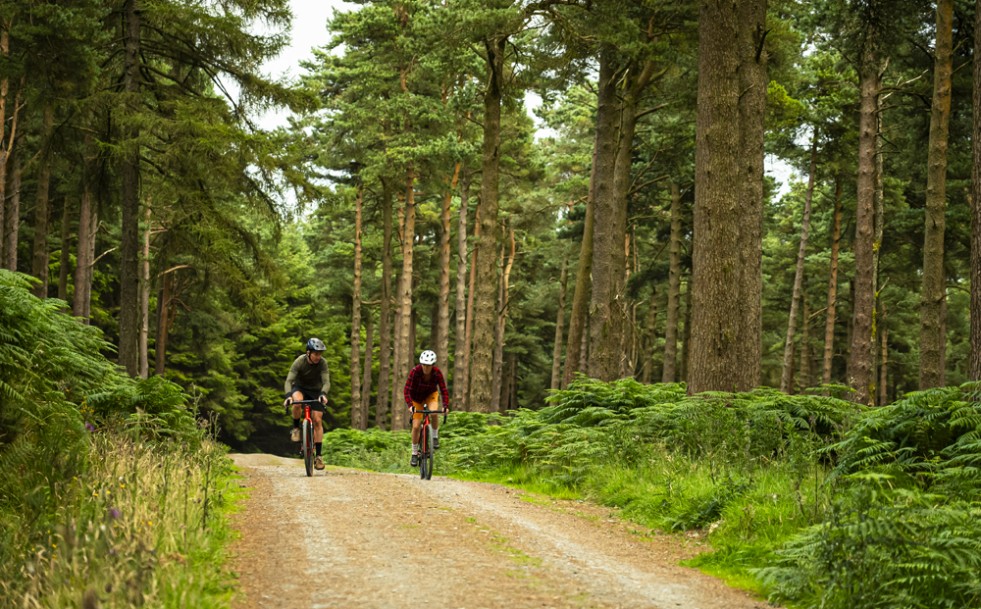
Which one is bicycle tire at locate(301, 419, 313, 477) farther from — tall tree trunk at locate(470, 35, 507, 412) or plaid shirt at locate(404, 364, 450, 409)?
tall tree trunk at locate(470, 35, 507, 412)

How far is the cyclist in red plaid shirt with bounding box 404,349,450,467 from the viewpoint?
13.4 m

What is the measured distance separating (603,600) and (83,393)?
859 centimetres

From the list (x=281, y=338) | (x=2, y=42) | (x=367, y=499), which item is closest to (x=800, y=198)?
(x=281, y=338)

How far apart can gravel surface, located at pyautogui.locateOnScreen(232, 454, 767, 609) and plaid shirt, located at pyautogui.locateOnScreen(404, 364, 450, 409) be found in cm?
273

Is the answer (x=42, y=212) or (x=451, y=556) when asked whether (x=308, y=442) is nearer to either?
(x=451, y=556)

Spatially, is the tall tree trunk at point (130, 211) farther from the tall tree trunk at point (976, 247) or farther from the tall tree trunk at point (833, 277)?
the tall tree trunk at point (833, 277)

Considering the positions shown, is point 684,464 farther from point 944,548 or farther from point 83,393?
point 83,393

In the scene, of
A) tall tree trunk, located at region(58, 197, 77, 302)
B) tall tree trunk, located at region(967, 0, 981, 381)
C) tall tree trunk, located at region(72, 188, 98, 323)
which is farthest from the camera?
tall tree trunk, located at region(58, 197, 77, 302)

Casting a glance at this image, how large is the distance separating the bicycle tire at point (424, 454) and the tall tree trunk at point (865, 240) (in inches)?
452

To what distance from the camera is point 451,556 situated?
7.11 m

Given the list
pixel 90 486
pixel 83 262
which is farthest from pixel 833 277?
pixel 90 486

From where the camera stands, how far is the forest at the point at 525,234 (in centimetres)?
711

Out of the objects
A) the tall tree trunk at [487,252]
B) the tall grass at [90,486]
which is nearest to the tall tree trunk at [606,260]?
the tall tree trunk at [487,252]

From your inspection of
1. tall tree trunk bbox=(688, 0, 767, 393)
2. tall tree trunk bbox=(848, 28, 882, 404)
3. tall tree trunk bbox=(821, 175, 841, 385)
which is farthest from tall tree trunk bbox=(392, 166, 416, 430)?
tall tree trunk bbox=(688, 0, 767, 393)
